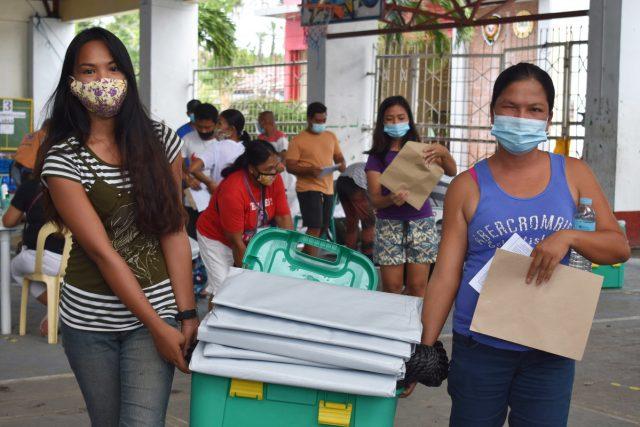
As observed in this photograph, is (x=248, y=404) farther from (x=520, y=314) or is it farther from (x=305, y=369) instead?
(x=520, y=314)

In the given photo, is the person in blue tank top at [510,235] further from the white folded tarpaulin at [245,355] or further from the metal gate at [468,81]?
the metal gate at [468,81]

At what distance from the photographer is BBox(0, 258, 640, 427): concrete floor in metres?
5.11

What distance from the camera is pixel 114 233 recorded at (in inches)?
113

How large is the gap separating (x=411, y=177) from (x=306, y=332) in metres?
3.52

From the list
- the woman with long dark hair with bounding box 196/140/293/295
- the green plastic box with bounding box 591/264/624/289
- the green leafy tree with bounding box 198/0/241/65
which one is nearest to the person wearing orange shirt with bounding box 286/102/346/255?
the green plastic box with bounding box 591/264/624/289

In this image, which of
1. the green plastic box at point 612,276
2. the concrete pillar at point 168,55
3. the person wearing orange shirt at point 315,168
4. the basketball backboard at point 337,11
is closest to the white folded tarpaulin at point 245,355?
the green plastic box at point 612,276

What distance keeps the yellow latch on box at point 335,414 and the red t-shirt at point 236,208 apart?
357cm

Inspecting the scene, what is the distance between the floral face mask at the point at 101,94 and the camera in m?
2.86

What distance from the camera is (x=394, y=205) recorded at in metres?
6.16

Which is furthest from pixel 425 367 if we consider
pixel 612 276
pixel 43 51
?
pixel 43 51

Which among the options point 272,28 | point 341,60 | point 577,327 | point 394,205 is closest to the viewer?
point 577,327

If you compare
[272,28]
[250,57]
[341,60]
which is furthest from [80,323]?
[272,28]

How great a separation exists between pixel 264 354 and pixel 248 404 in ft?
0.54

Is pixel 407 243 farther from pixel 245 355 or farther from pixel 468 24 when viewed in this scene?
pixel 468 24
